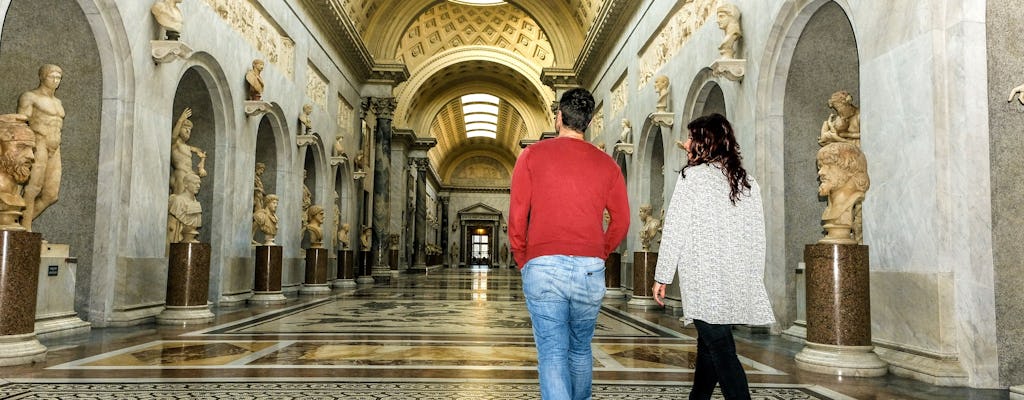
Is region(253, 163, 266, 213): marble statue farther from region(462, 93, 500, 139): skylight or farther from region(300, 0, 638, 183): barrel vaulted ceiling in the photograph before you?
region(462, 93, 500, 139): skylight

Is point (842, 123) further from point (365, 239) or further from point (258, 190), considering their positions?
point (365, 239)

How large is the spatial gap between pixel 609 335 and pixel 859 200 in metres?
2.94

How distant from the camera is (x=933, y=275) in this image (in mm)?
4504

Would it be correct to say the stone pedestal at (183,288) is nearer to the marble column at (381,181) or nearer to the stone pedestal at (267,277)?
the stone pedestal at (267,277)

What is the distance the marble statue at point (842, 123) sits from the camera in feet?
19.4

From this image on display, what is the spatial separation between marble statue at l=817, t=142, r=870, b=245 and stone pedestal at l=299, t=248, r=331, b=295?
10.9 m

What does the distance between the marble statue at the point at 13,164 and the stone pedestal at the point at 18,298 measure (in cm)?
13

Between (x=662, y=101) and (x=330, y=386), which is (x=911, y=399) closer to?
(x=330, y=386)

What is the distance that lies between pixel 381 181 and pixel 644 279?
1182 centimetres

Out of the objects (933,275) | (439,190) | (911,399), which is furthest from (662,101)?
(439,190)

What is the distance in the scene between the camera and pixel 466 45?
27281mm

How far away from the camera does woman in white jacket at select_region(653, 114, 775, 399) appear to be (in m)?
2.88

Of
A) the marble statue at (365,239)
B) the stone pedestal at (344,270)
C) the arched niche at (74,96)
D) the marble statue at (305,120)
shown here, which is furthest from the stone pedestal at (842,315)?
the marble statue at (365,239)

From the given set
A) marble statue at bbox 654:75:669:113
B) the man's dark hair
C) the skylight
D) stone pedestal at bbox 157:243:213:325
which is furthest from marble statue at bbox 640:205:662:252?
the skylight
